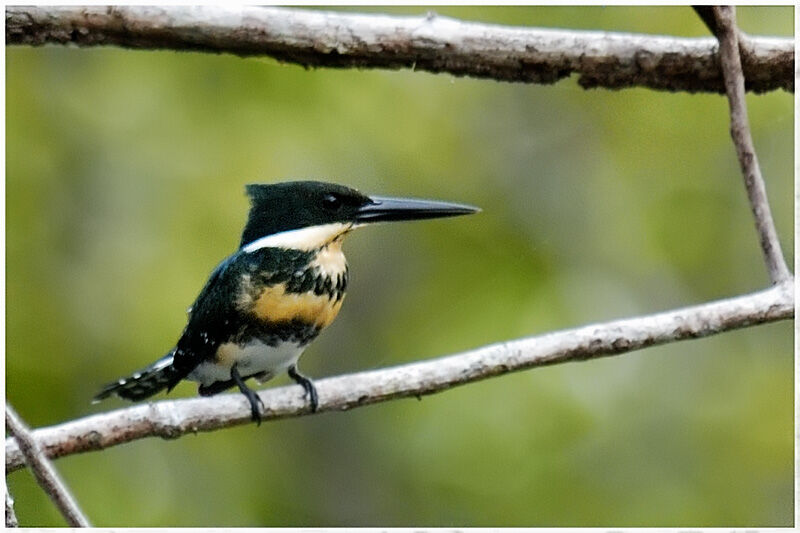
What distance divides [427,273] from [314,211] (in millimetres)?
838

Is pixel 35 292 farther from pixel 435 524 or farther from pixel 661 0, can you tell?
pixel 661 0

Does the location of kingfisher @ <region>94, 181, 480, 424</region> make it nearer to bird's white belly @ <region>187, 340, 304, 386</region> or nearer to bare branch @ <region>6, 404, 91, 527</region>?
bird's white belly @ <region>187, 340, 304, 386</region>

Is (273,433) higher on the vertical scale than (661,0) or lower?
lower

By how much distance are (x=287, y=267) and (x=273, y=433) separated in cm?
95

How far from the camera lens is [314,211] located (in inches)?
64.5

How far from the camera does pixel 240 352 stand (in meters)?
1.77

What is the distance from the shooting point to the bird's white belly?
175cm

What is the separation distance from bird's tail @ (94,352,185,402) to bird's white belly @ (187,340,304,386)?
0.03 metres

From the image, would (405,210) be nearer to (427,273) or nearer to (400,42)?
(400,42)

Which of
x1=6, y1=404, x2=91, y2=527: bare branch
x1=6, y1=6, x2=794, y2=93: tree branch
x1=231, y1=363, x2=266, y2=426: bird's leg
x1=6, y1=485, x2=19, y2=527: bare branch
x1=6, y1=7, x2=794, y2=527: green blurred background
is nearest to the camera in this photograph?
x1=6, y1=404, x2=91, y2=527: bare branch

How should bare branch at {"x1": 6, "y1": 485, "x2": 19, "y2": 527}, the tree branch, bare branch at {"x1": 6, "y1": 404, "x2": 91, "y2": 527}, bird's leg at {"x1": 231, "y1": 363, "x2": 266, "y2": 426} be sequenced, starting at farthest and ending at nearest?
the tree branch → bird's leg at {"x1": 231, "y1": 363, "x2": 266, "y2": 426} → bare branch at {"x1": 6, "y1": 485, "x2": 19, "y2": 527} → bare branch at {"x1": 6, "y1": 404, "x2": 91, "y2": 527}

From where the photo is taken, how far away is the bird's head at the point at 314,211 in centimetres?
162

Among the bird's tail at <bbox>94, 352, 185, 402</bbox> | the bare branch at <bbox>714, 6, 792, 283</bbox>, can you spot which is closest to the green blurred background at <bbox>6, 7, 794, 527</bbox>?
the bird's tail at <bbox>94, 352, 185, 402</bbox>

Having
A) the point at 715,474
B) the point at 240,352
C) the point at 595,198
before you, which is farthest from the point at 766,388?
the point at 240,352
